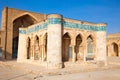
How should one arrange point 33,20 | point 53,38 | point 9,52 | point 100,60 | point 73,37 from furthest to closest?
point 33,20 < point 9,52 < point 100,60 < point 73,37 < point 53,38

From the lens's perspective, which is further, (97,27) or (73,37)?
(97,27)

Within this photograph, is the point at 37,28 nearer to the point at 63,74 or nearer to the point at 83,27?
the point at 83,27

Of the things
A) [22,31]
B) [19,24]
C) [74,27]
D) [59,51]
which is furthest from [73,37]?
[19,24]

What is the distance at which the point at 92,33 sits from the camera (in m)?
17.8

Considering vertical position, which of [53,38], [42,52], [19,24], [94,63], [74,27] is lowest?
[94,63]

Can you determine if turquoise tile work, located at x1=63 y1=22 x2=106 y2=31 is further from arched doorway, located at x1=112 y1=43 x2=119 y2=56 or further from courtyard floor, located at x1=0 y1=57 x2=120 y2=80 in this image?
arched doorway, located at x1=112 y1=43 x2=119 y2=56

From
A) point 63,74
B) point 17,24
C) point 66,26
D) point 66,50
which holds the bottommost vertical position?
point 63,74

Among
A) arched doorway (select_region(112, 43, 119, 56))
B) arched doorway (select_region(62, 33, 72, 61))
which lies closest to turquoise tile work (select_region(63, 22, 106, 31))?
arched doorway (select_region(62, 33, 72, 61))

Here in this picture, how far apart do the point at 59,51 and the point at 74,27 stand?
359cm

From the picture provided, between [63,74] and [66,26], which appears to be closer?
[63,74]

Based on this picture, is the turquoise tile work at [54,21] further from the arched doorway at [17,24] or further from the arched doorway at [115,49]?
the arched doorway at [115,49]

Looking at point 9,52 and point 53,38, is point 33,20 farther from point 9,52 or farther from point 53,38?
point 53,38

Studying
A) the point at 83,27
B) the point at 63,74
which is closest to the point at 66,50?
the point at 83,27

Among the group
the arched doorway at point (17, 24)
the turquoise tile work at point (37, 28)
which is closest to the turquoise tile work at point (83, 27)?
the turquoise tile work at point (37, 28)
